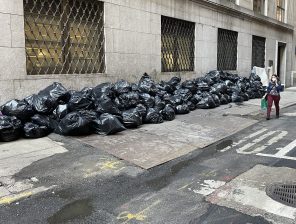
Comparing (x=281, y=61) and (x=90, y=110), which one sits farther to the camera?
(x=281, y=61)

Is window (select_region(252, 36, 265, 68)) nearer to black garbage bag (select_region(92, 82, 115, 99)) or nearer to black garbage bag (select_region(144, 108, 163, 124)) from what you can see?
black garbage bag (select_region(144, 108, 163, 124))

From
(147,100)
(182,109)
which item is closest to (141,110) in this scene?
(147,100)

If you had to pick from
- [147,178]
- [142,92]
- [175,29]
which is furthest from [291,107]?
[147,178]

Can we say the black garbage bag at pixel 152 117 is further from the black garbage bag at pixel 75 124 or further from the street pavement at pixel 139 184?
the street pavement at pixel 139 184

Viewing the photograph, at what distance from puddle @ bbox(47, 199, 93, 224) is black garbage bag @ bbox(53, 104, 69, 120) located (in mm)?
3145

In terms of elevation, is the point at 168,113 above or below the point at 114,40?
below

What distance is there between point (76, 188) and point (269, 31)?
18.1 meters

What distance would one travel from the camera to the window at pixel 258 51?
18188mm

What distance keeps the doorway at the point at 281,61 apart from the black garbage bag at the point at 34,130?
1876cm

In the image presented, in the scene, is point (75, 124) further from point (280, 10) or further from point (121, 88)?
point (280, 10)

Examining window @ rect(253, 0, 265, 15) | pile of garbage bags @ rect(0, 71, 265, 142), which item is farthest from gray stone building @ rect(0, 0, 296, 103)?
window @ rect(253, 0, 265, 15)

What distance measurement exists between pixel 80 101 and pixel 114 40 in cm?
292

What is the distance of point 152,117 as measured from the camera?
26.8 ft

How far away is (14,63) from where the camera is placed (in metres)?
7.04
